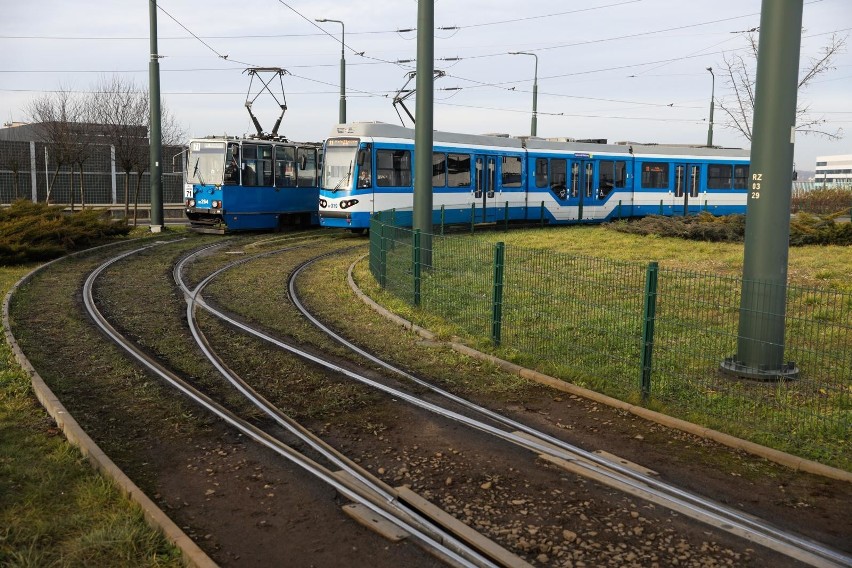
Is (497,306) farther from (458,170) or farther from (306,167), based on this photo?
(306,167)

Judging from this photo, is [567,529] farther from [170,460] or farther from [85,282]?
[85,282]

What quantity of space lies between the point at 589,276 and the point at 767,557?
933cm

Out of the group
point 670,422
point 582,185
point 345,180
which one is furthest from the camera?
point 582,185

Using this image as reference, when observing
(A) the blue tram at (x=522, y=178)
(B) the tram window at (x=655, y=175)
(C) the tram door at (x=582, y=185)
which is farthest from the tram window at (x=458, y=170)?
(B) the tram window at (x=655, y=175)

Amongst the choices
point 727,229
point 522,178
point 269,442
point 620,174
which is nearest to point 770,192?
point 269,442

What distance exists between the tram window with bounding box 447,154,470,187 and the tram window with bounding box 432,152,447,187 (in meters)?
0.19

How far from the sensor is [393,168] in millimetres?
24672

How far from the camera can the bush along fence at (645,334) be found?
24.6ft

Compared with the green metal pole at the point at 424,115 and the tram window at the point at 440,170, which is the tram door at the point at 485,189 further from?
the green metal pole at the point at 424,115

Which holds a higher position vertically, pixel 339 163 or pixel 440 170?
pixel 339 163

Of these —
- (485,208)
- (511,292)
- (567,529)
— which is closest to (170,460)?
(567,529)

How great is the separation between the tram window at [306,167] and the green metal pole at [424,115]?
13.8 meters

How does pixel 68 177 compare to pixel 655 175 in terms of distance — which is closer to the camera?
pixel 655 175

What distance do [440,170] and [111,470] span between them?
20777 millimetres
